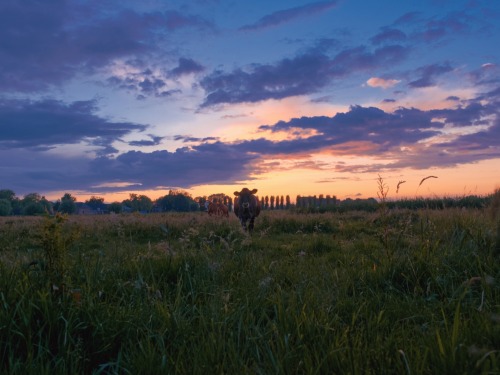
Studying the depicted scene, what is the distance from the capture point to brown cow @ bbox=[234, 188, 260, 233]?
17.8 meters

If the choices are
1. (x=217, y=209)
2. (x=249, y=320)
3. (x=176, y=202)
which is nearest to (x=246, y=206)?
(x=217, y=209)

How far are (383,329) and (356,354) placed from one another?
25.3 inches

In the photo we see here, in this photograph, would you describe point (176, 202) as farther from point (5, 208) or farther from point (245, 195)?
point (245, 195)

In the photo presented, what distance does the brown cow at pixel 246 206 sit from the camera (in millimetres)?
17753

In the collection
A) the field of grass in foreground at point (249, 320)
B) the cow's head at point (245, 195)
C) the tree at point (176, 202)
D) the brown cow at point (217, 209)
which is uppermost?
the tree at point (176, 202)

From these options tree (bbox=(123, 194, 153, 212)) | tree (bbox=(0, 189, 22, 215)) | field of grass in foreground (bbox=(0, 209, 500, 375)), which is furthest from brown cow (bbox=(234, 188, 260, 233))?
tree (bbox=(0, 189, 22, 215))

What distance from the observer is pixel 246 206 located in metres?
17.8

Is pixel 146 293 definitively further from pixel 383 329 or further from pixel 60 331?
pixel 383 329

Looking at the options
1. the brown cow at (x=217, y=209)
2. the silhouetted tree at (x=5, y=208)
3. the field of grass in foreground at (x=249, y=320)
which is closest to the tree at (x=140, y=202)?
the silhouetted tree at (x=5, y=208)

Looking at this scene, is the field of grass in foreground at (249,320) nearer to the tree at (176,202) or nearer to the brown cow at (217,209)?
the brown cow at (217,209)

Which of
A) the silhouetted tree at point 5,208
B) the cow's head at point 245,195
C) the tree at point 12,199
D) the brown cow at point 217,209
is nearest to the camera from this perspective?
the cow's head at point 245,195

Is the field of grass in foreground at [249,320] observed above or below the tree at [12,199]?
below

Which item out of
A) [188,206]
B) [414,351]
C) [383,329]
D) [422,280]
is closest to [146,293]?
[383,329]

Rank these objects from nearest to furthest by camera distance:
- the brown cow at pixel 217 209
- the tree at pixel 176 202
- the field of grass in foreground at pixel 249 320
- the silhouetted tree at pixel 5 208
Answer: the field of grass in foreground at pixel 249 320 → the brown cow at pixel 217 209 → the tree at pixel 176 202 → the silhouetted tree at pixel 5 208
